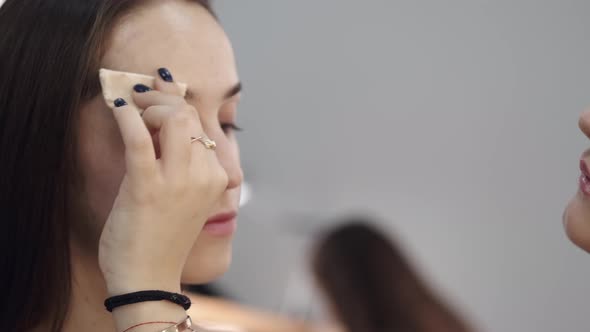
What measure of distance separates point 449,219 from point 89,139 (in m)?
2.33

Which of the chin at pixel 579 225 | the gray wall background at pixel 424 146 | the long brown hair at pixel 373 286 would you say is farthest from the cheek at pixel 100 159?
the gray wall background at pixel 424 146

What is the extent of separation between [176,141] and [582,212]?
411 mm

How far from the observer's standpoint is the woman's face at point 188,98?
73cm

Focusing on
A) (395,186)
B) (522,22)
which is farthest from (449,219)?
(522,22)

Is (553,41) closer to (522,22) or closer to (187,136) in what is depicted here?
(522,22)

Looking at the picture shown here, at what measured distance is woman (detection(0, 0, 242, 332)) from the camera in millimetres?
682

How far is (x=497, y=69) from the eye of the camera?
8.30 feet

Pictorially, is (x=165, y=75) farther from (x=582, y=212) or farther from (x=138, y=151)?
(x=582, y=212)

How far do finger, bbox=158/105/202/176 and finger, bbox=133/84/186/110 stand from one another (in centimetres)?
3

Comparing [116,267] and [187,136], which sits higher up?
[187,136]

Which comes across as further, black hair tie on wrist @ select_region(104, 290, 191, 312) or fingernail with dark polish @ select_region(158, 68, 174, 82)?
fingernail with dark polish @ select_region(158, 68, 174, 82)

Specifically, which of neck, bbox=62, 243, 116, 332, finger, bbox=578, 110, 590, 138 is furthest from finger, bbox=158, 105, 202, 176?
finger, bbox=578, 110, 590, 138

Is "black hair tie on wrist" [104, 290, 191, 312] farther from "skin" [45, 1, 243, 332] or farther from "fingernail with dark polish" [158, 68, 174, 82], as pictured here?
"fingernail with dark polish" [158, 68, 174, 82]

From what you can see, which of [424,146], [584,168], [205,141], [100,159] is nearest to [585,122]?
[584,168]
